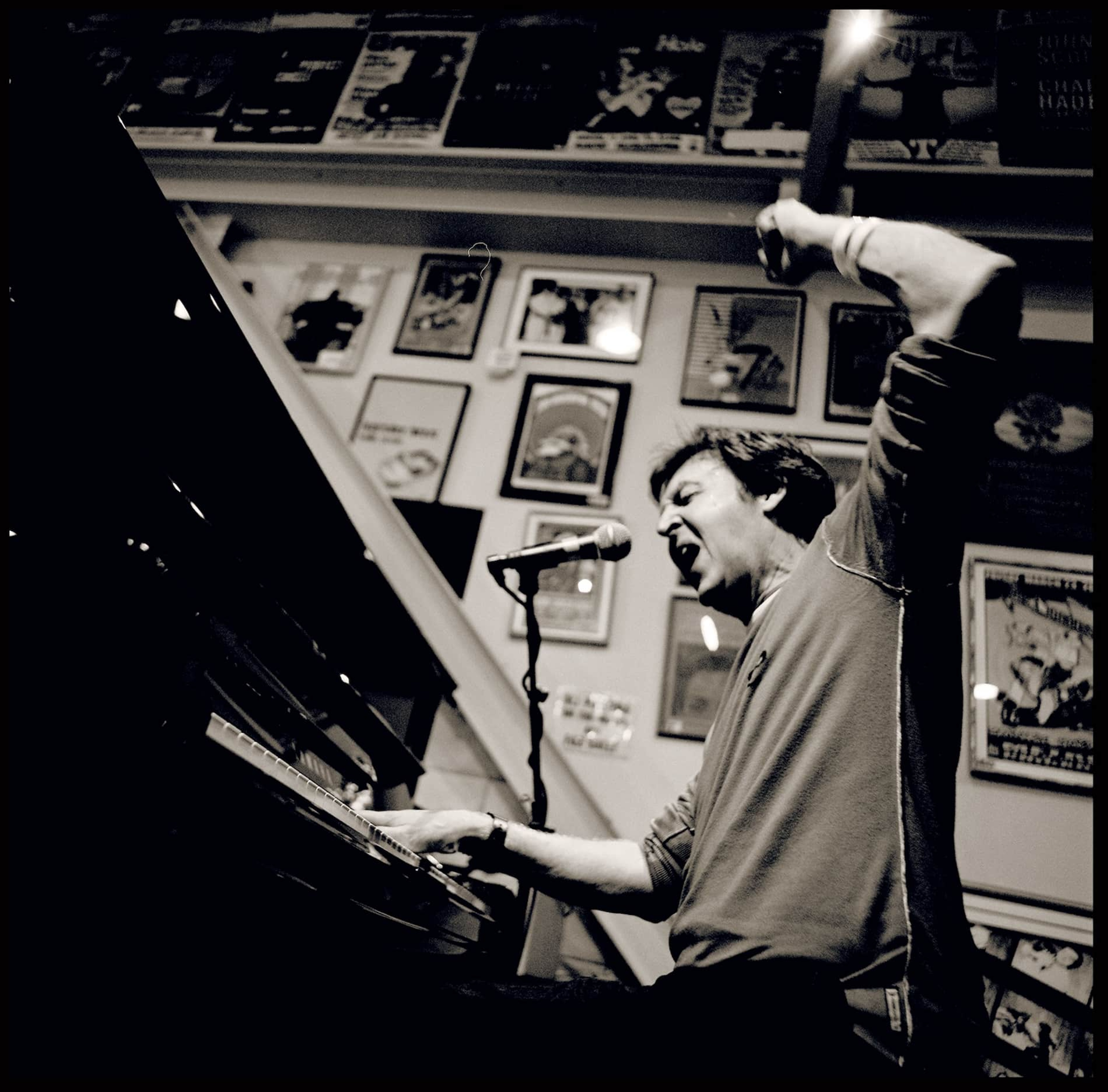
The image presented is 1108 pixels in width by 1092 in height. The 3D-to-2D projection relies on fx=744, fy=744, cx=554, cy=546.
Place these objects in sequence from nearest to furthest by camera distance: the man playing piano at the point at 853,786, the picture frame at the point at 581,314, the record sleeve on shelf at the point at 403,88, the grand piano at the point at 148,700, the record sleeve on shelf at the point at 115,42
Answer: the grand piano at the point at 148,700 < the man playing piano at the point at 853,786 < the picture frame at the point at 581,314 < the record sleeve on shelf at the point at 403,88 < the record sleeve on shelf at the point at 115,42

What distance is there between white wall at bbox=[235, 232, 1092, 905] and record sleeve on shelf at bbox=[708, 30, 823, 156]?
0.59m

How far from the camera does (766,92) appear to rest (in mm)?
3748

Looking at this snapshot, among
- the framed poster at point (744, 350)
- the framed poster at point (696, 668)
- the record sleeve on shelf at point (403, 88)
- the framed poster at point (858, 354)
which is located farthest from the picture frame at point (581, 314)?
the framed poster at point (696, 668)

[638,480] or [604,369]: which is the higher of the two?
[604,369]

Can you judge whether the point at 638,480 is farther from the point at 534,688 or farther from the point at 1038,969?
the point at 1038,969

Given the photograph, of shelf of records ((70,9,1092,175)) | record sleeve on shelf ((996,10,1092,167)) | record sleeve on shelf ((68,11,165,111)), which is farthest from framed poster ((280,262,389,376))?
record sleeve on shelf ((996,10,1092,167))

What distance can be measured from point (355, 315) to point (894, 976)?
3.59 m

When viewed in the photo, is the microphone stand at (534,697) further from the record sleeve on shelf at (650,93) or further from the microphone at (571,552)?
the record sleeve on shelf at (650,93)

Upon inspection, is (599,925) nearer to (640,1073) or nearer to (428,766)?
(428,766)

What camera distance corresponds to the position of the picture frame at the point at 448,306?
142 inches

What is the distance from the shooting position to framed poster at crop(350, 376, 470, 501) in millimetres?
3266

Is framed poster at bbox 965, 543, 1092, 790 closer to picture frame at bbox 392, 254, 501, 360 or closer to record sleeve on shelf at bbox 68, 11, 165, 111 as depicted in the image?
picture frame at bbox 392, 254, 501, 360

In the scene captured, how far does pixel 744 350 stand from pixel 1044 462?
1293 mm

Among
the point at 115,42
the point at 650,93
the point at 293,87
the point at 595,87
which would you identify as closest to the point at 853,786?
the point at 650,93
